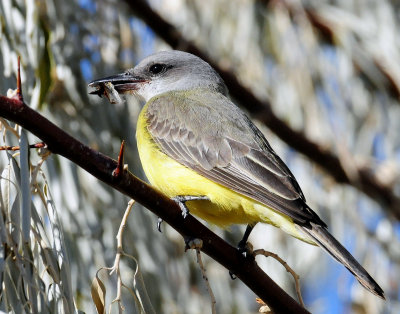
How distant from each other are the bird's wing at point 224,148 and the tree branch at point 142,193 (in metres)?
0.43

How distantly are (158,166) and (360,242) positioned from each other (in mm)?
1590

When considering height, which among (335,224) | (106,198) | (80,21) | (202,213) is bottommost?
(335,224)

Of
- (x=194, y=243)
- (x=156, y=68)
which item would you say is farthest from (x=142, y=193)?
(x=156, y=68)

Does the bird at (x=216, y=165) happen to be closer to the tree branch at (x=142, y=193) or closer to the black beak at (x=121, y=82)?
the black beak at (x=121, y=82)

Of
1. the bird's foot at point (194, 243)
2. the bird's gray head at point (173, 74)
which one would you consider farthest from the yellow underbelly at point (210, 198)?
the bird's gray head at point (173, 74)

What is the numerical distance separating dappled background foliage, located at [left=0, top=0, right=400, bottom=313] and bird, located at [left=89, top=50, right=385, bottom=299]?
28 centimetres

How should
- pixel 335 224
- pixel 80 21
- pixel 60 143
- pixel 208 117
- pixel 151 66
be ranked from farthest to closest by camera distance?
pixel 335 224, pixel 151 66, pixel 80 21, pixel 208 117, pixel 60 143

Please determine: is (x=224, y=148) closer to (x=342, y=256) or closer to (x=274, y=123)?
(x=342, y=256)

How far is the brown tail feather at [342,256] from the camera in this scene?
246 centimetres

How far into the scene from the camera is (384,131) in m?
4.84

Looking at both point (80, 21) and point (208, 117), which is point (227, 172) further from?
point (80, 21)

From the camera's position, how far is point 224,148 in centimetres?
330

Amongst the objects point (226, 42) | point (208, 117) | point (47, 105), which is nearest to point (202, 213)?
point (208, 117)

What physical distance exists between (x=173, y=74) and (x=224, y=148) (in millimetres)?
954
